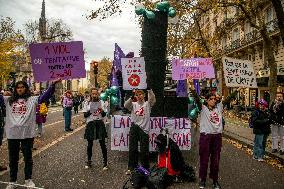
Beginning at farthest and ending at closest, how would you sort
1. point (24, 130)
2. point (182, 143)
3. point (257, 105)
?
point (257, 105) → point (182, 143) → point (24, 130)

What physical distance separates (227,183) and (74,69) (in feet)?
11.9

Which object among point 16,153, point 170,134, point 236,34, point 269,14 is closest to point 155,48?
point 170,134

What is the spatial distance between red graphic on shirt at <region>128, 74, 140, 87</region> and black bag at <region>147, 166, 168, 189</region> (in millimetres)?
2557

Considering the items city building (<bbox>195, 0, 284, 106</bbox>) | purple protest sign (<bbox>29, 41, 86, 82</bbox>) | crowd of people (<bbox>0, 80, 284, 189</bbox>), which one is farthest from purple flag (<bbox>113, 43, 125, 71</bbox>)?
city building (<bbox>195, 0, 284, 106</bbox>)

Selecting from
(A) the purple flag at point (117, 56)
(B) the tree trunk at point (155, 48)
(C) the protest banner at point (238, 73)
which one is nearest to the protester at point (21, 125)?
(B) the tree trunk at point (155, 48)

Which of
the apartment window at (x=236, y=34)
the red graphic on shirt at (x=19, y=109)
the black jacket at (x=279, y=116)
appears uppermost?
the apartment window at (x=236, y=34)

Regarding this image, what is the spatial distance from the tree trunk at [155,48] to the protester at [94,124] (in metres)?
1.70

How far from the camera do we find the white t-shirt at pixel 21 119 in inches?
275

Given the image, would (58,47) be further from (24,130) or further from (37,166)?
(37,166)

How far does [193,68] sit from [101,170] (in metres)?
4.49

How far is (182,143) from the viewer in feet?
32.9

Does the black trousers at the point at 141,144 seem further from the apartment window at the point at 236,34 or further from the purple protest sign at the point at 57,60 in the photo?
the apartment window at the point at 236,34

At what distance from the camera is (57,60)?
7871 mm

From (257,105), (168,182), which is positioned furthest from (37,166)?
(257,105)
